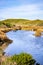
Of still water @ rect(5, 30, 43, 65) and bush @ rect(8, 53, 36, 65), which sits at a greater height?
bush @ rect(8, 53, 36, 65)

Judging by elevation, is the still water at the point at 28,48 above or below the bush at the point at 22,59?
below

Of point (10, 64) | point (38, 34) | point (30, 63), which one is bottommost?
point (38, 34)

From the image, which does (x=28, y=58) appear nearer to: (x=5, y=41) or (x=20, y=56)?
(x=20, y=56)

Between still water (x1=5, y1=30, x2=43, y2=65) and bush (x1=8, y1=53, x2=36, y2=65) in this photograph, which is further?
still water (x1=5, y1=30, x2=43, y2=65)

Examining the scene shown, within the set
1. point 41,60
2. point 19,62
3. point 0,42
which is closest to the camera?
point 19,62

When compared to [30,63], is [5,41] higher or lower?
lower

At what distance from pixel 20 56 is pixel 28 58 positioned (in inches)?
29.4

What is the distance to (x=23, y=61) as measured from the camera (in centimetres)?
1950

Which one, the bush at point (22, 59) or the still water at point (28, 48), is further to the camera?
the still water at point (28, 48)

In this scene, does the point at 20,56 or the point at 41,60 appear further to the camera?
the point at 41,60

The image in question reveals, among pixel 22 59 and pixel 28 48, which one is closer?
pixel 22 59

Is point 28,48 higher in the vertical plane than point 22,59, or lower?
lower

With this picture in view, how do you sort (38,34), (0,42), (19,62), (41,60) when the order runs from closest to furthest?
(19,62), (41,60), (0,42), (38,34)

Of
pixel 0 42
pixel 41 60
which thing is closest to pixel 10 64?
pixel 41 60
